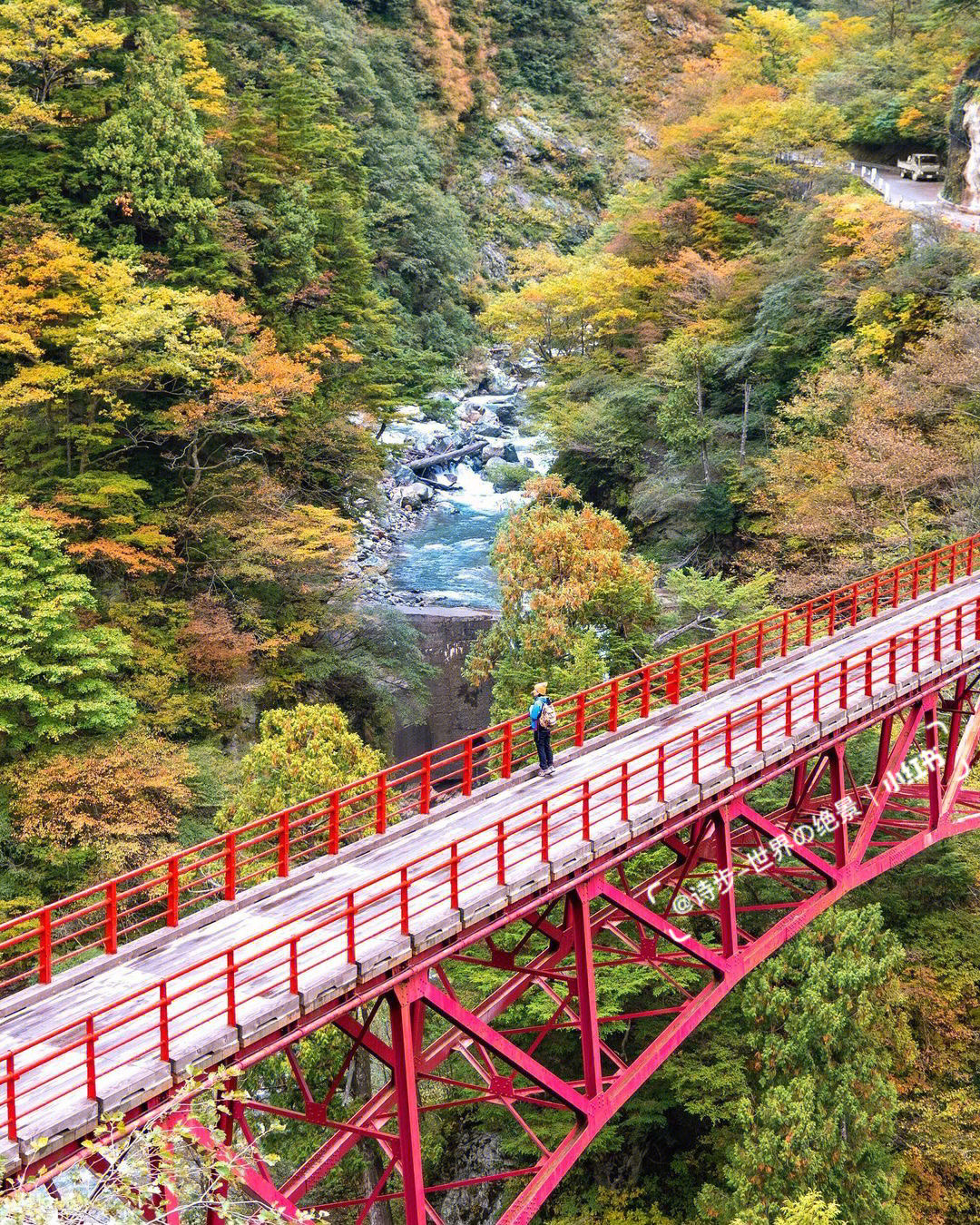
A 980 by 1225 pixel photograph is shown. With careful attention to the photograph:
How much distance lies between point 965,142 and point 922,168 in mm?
7014

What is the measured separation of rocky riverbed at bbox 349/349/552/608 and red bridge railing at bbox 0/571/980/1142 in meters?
25.9

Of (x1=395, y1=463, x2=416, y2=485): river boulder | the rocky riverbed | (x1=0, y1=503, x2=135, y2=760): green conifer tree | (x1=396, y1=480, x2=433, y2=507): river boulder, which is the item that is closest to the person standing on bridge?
(x1=0, y1=503, x2=135, y2=760): green conifer tree

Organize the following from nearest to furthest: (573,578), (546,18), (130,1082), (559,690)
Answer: (130,1082) < (559,690) < (573,578) < (546,18)

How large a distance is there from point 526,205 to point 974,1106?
74730mm

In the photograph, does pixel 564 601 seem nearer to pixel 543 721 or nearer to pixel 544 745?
pixel 544 745

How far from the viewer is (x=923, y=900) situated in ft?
74.8

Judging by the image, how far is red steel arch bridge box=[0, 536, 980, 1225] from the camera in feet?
34.7

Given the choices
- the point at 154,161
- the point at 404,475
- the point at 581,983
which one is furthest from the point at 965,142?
the point at 581,983

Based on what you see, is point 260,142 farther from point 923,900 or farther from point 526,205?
point 526,205

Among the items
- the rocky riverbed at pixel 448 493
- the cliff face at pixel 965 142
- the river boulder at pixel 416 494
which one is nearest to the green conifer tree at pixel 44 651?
the rocky riverbed at pixel 448 493

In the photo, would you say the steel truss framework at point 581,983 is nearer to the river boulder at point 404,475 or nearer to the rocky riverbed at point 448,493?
the rocky riverbed at point 448,493

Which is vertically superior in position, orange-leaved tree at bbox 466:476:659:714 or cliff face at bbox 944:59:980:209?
cliff face at bbox 944:59:980:209

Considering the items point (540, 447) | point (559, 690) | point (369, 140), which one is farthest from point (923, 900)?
point (369, 140)

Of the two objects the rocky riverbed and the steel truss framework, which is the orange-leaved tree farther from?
the rocky riverbed
